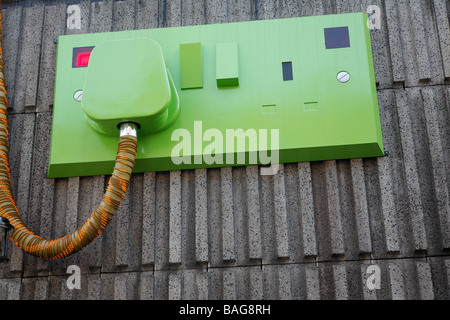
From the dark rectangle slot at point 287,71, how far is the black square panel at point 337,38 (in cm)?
21

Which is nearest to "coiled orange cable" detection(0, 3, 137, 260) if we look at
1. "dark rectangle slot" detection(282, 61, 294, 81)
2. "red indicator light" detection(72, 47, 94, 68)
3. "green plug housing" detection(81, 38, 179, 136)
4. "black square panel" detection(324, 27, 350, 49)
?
"green plug housing" detection(81, 38, 179, 136)

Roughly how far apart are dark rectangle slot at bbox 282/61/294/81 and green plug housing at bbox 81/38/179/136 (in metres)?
0.54

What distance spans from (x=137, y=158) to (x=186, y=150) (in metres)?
0.23

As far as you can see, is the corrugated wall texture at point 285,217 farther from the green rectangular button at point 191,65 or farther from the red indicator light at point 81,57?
the green rectangular button at point 191,65

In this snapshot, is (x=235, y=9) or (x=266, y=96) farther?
(x=235, y=9)

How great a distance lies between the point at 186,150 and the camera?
280cm

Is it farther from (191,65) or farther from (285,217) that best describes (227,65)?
(285,217)

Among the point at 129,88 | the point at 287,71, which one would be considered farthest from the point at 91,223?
the point at 287,71

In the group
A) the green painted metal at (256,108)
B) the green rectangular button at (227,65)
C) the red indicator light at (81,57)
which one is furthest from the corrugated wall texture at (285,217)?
the green rectangular button at (227,65)

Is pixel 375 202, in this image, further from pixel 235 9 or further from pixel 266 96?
pixel 235 9

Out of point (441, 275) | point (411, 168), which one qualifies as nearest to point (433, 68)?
point (411, 168)

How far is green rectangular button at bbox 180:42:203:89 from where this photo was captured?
9.50 feet

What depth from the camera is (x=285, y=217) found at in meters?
2.77

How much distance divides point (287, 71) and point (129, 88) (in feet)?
2.57
